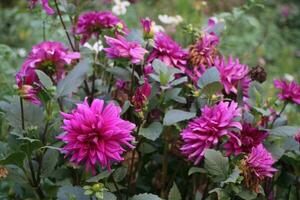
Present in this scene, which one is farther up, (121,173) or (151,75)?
(151,75)

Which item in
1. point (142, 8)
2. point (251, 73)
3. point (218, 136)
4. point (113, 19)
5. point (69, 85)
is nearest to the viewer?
point (218, 136)

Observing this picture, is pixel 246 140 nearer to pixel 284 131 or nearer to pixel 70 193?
pixel 284 131

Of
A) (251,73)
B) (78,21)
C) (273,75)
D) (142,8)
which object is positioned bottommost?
(273,75)

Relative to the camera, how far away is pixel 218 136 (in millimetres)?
1035

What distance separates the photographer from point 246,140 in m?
1.13

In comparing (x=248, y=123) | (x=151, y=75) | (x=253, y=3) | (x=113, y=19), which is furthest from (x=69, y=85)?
(x=253, y=3)

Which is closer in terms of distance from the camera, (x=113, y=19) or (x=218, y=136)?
(x=218, y=136)

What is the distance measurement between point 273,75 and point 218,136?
2386 mm

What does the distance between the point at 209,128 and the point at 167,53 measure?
26 centimetres

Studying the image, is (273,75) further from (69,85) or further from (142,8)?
(69,85)

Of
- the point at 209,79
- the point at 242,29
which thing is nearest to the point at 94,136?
the point at 209,79

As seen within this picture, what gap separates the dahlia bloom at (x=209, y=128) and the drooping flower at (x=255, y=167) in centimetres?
6

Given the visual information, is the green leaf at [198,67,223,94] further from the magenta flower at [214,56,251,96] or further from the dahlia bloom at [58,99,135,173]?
the dahlia bloom at [58,99,135,173]

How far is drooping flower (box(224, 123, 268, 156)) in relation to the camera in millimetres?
1111
